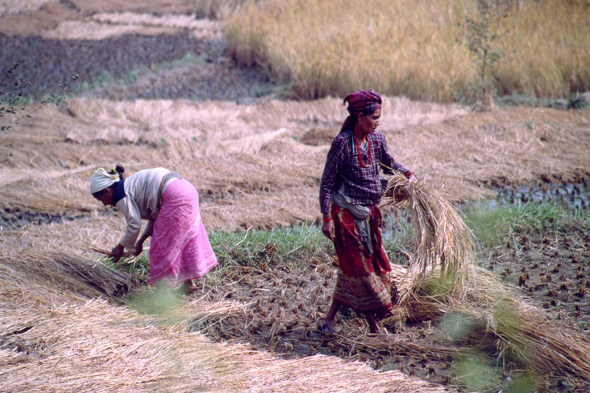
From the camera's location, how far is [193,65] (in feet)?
41.0

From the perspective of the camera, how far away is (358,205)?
3289 mm

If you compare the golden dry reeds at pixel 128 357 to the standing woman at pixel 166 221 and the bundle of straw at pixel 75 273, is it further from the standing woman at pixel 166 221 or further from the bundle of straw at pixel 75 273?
the standing woman at pixel 166 221

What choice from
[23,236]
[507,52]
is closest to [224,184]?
[23,236]

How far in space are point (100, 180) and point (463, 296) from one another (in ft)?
7.38

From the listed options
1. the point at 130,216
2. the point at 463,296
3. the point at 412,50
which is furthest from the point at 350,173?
the point at 412,50

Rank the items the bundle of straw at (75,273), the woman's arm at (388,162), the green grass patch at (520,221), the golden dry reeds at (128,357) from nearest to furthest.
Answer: the golden dry reeds at (128,357) < the woman's arm at (388,162) < the bundle of straw at (75,273) < the green grass patch at (520,221)

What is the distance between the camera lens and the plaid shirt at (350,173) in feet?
10.6

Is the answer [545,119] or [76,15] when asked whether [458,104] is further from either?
[76,15]

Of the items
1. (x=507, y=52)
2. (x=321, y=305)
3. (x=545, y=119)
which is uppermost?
(x=507, y=52)

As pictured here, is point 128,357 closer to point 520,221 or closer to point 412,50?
point 520,221

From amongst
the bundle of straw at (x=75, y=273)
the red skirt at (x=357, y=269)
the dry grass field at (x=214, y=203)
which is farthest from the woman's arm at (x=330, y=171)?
the bundle of straw at (x=75, y=273)

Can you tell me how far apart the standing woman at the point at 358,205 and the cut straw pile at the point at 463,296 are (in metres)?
0.24

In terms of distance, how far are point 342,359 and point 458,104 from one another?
704 centimetres

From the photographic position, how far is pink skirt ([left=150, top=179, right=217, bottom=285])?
372cm
